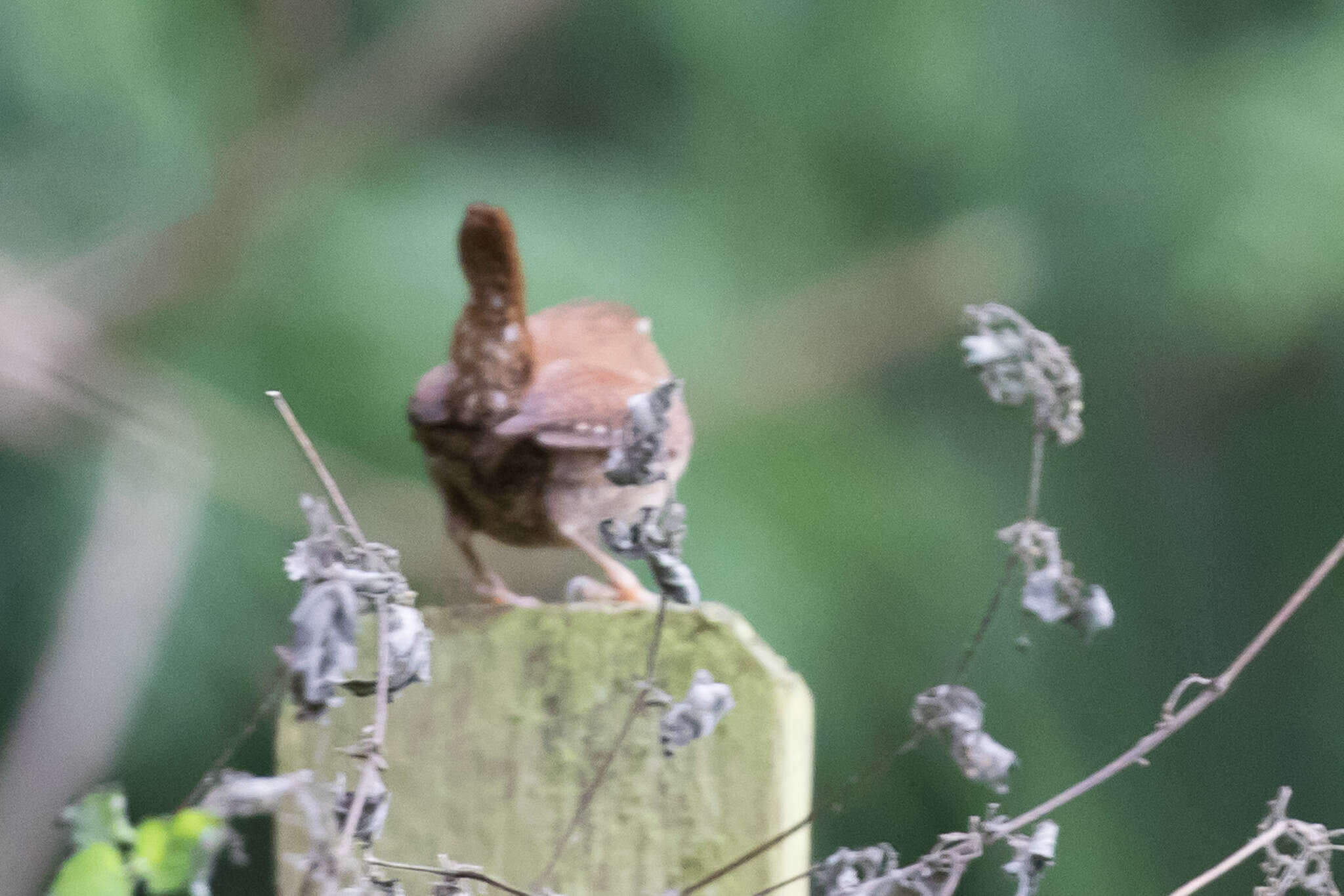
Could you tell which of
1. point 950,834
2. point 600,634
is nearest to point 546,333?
point 600,634

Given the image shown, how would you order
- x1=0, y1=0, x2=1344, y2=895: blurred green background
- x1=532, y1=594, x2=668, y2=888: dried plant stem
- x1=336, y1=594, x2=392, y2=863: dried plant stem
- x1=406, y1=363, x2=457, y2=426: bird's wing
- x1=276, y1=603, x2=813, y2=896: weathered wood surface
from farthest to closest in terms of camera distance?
x1=0, y1=0, x2=1344, y2=895: blurred green background
x1=406, y1=363, x2=457, y2=426: bird's wing
x1=276, y1=603, x2=813, y2=896: weathered wood surface
x1=532, y1=594, x2=668, y2=888: dried plant stem
x1=336, y1=594, x2=392, y2=863: dried plant stem

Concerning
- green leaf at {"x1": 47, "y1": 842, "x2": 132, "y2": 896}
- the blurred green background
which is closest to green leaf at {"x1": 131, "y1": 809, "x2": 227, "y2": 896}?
green leaf at {"x1": 47, "y1": 842, "x2": 132, "y2": 896}

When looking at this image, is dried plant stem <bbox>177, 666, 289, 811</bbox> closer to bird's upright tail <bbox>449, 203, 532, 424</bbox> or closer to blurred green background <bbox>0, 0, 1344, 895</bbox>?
bird's upright tail <bbox>449, 203, 532, 424</bbox>

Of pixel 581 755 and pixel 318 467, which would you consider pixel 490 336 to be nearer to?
pixel 581 755

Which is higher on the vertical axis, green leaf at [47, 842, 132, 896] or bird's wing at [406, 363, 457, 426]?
bird's wing at [406, 363, 457, 426]

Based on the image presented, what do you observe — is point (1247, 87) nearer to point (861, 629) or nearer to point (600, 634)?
point (861, 629)

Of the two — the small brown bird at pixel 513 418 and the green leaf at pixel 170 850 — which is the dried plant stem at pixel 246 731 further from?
the small brown bird at pixel 513 418
